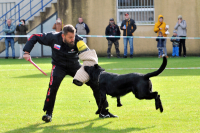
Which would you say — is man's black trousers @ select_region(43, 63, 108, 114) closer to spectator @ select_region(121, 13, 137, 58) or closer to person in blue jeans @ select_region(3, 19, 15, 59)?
spectator @ select_region(121, 13, 137, 58)

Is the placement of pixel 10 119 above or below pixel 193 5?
below

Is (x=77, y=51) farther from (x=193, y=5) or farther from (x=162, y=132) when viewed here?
(x=193, y=5)

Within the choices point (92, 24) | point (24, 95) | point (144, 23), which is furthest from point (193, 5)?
point (24, 95)

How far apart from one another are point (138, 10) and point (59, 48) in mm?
14601

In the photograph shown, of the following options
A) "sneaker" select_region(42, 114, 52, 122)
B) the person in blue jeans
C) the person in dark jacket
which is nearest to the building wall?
the person in dark jacket

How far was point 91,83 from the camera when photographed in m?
5.08

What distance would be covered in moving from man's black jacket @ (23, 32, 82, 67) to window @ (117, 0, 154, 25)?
1410 cm

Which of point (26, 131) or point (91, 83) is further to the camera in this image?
point (91, 83)

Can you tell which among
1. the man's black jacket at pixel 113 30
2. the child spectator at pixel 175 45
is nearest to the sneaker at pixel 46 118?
the man's black jacket at pixel 113 30

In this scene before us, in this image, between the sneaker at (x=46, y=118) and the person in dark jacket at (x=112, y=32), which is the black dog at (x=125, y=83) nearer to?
the sneaker at (x=46, y=118)

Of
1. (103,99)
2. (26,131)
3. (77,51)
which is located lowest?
(26,131)

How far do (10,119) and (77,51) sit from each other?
1356 mm

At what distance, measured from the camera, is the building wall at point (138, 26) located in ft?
59.8

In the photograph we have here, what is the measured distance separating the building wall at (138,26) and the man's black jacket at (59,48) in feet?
45.5
